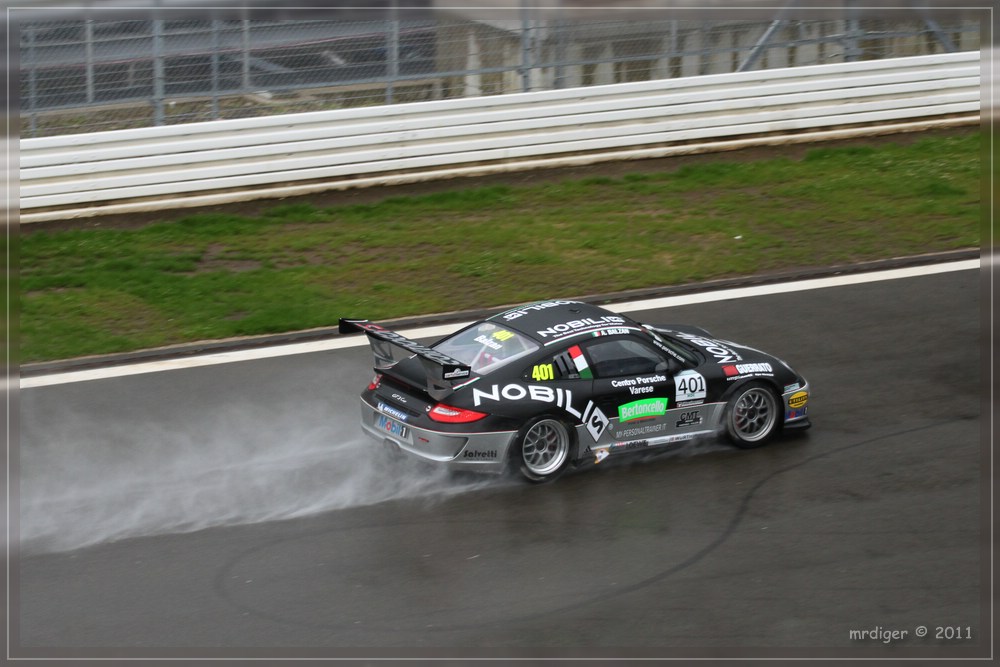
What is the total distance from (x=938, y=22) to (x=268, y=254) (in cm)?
1187

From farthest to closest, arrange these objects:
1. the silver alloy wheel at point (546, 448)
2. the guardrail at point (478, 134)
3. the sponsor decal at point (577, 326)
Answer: the guardrail at point (478, 134) < the sponsor decal at point (577, 326) < the silver alloy wheel at point (546, 448)

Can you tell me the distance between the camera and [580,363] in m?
9.44

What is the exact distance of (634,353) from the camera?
9.63 m

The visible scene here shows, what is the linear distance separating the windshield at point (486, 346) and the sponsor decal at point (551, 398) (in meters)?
0.25

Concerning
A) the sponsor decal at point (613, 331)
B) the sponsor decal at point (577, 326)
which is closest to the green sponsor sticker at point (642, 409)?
Result: the sponsor decal at point (613, 331)

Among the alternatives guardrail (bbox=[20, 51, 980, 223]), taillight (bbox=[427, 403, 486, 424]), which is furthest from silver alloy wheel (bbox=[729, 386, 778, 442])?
guardrail (bbox=[20, 51, 980, 223])

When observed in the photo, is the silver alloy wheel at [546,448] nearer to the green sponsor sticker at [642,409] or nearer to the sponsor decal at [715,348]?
the green sponsor sticker at [642,409]

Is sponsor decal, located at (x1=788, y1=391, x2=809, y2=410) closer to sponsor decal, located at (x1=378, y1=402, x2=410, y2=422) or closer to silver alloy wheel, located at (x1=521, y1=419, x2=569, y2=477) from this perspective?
silver alloy wheel, located at (x1=521, y1=419, x2=569, y2=477)

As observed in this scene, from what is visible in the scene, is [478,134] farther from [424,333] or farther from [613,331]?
[613,331]

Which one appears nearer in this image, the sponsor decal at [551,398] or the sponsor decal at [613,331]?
the sponsor decal at [551,398]

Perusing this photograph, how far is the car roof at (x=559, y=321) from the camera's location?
31.4 feet

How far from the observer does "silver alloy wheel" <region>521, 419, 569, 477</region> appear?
30.3ft

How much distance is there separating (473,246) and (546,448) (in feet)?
21.1

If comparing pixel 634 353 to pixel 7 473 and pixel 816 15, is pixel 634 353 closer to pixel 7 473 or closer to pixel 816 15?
pixel 7 473
